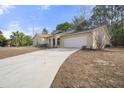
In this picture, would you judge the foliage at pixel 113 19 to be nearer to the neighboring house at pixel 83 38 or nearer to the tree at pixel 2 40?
the neighboring house at pixel 83 38

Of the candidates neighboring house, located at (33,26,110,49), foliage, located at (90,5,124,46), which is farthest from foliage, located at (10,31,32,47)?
foliage, located at (90,5,124,46)

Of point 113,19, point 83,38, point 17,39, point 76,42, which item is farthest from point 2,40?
point 113,19

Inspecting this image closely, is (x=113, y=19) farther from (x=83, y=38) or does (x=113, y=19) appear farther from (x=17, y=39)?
(x=17, y=39)

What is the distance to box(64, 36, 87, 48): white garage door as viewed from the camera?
768 inches

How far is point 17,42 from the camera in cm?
4009

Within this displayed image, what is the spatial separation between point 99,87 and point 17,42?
3727cm

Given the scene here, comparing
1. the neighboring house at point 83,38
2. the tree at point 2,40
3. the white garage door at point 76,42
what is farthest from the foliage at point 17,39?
the white garage door at point 76,42

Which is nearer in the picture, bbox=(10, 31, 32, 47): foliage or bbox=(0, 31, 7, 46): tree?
bbox=(0, 31, 7, 46): tree

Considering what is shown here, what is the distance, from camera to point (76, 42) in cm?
2017

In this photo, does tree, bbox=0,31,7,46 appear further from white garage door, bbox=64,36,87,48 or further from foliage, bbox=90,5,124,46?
foliage, bbox=90,5,124,46

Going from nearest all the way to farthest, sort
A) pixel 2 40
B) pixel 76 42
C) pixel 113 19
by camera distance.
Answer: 1. pixel 76 42
2. pixel 113 19
3. pixel 2 40
